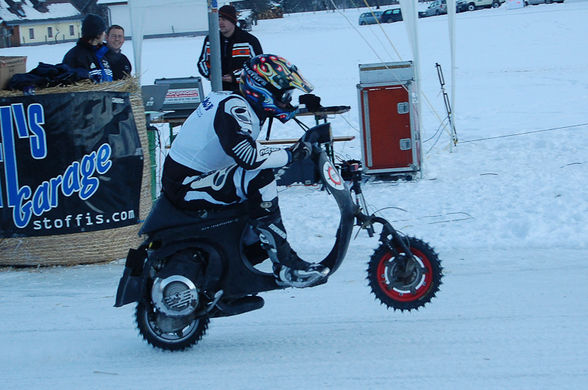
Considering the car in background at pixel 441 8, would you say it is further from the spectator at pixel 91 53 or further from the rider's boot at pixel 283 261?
the rider's boot at pixel 283 261

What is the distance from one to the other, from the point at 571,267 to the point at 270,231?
2871mm

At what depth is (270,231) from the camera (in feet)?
14.4

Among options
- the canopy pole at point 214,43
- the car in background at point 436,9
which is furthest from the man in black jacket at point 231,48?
the car in background at point 436,9

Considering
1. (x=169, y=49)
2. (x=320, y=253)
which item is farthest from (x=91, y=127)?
(x=169, y=49)

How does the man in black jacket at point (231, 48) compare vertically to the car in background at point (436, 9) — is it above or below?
below

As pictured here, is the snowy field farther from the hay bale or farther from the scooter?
the scooter

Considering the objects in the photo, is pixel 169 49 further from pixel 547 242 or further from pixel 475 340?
pixel 475 340

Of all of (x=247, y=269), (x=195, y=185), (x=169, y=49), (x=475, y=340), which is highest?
(x=169, y=49)

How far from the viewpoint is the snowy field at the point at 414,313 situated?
411cm

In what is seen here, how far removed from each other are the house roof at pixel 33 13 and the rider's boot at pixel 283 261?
5664cm

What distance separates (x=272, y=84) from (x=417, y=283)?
4.46 feet

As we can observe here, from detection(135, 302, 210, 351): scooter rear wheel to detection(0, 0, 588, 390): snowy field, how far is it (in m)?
0.08

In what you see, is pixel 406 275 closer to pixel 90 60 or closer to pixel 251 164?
pixel 251 164

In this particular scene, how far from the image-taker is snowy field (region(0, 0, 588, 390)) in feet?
13.5
